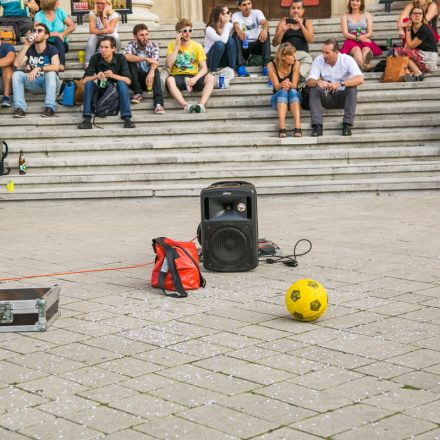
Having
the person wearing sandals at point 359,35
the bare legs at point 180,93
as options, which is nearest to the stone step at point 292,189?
the bare legs at point 180,93

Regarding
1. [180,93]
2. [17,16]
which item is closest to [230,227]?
[180,93]

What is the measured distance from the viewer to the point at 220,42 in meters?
16.8

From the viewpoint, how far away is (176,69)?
1638 centimetres

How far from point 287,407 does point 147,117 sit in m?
10.9

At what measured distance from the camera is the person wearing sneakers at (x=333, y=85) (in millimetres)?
15234

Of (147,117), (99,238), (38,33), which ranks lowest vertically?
(99,238)

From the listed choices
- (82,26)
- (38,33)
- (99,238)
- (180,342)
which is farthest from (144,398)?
(82,26)

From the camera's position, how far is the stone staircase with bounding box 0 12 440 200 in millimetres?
14148

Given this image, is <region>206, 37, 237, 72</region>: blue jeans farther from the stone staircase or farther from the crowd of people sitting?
→ the stone staircase

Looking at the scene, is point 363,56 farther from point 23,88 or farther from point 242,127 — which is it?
point 23,88

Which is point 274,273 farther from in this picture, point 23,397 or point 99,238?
point 23,397

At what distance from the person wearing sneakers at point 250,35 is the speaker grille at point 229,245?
28.2ft

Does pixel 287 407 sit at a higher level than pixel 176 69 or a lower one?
lower

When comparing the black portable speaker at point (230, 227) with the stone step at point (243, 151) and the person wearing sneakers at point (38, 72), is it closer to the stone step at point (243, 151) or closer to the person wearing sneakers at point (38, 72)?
the stone step at point (243, 151)
